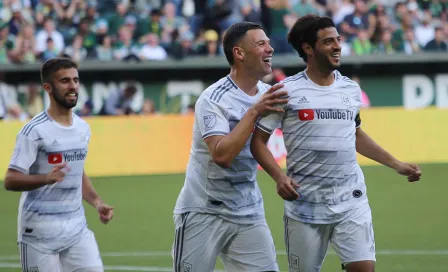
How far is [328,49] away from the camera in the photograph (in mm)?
6680

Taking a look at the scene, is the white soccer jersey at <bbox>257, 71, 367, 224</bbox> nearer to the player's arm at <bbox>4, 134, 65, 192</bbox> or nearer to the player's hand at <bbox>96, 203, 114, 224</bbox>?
the player's hand at <bbox>96, 203, 114, 224</bbox>

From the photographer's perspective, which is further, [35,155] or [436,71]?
[436,71]

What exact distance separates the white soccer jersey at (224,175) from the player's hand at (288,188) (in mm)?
378

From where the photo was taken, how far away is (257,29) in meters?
6.57

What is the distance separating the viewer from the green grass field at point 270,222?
1077 cm

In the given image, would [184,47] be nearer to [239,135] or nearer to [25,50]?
[25,50]

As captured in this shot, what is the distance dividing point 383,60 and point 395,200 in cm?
832

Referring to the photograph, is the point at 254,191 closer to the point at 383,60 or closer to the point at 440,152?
the point at 440,152

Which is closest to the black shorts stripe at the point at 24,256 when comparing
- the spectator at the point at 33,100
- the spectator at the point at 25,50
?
the spectator at the point at 33,100

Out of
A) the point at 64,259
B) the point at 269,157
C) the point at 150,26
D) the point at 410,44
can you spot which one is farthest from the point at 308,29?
the point at 410,44

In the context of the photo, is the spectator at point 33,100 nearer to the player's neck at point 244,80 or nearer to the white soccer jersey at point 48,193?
the white soccer jersey at point 48,193

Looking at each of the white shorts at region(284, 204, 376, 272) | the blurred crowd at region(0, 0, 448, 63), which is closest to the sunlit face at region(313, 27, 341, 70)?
the white shorts at region(284, 204, 376, 272)

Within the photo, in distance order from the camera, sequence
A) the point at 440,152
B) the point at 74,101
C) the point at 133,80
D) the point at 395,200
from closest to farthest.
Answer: the point at 74,101 → the point at 395,200 → the point at 440,152 → the point at 133,80

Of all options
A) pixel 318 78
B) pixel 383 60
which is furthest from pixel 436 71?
pixel 318 78
